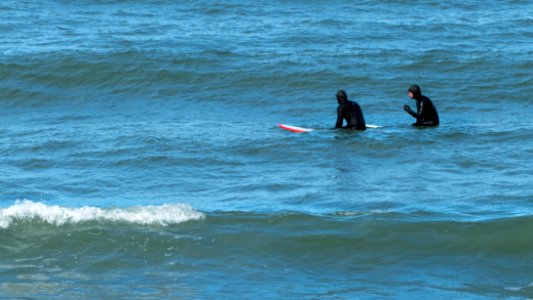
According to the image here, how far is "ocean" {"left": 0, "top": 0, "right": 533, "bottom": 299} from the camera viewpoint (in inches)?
429

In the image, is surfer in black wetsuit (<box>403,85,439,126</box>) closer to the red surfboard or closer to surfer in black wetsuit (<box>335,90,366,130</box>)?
surfer in black wetsuit (<box>335,90,366,130</box>)

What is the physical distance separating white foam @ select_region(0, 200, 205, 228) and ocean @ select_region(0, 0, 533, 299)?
3 cm

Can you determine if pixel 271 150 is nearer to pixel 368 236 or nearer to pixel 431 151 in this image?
pixel 431 151

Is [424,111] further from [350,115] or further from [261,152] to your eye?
[261,152]

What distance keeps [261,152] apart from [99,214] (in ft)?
15.7

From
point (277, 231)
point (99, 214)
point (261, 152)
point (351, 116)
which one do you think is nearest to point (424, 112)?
point (351, 116)

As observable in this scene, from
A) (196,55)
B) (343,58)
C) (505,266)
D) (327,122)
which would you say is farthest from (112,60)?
(505,266)

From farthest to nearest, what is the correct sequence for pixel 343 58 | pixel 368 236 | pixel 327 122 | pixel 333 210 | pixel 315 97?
pixel 343 58
pixel 315 97
pixel 327 122
pixel 333 210
pixel 368 236

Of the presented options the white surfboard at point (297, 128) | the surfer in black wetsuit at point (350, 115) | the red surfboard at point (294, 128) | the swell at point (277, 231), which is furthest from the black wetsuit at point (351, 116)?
the swell at point (277, 231)

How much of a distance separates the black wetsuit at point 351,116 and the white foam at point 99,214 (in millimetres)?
6005

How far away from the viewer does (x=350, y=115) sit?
18.1 m

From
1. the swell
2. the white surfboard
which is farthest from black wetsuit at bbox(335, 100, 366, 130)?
the swell

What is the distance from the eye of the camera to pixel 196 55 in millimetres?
24734

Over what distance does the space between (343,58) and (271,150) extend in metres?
7.84
